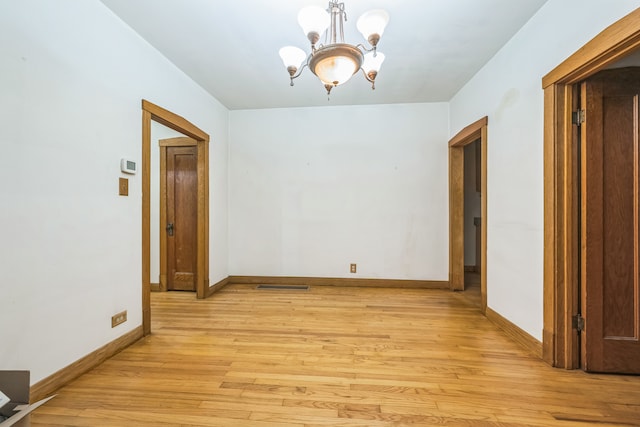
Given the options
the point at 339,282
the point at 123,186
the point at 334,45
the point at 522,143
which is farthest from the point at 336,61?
the point at 339,282

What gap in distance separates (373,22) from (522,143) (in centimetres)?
167

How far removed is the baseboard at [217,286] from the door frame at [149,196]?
3.7 inches

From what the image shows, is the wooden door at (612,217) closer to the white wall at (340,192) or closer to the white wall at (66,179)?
the white wall at (340,192)

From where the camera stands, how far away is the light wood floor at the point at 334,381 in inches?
58.8

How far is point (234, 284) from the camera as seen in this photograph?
420 cm

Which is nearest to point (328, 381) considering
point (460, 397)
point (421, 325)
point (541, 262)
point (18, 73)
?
point (460, 397)

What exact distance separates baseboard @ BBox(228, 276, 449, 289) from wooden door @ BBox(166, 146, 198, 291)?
68 centimetres

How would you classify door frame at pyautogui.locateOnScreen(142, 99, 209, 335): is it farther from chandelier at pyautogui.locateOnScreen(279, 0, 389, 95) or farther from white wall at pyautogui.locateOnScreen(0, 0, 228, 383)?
chandelier at pyautogui.locateOnScreen(279, 0, 389, 95)

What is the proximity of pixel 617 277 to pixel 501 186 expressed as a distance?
1088 mm

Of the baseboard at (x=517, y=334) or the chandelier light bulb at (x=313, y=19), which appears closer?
the chandelier light bulb at (x=313, y=19)

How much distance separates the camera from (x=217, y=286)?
3883mm

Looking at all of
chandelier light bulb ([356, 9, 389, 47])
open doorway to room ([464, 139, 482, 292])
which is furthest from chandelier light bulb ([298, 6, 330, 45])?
open doorway to room ([464, 139, 482, 292])

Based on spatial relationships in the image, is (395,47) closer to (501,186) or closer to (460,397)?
(501,186)

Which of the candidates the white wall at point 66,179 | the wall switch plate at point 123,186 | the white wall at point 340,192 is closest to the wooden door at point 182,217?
the white wall at point 340,192
